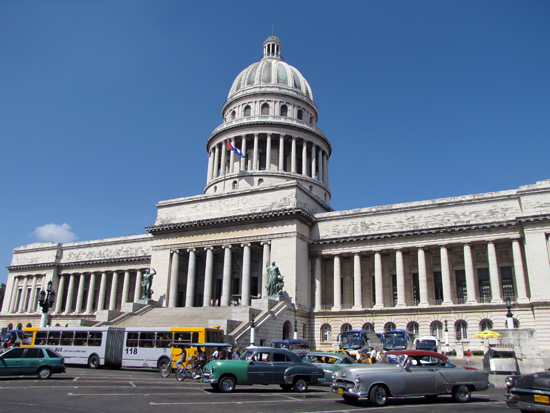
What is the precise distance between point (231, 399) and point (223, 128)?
5602 cm

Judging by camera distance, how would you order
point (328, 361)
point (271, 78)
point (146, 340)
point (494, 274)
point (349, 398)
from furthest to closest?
1. point (271, 78)
2. point (494, 274)
3. point (146, 340)
4. point (328, 361)
5. point (349, 398)

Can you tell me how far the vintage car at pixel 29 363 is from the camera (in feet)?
73.7

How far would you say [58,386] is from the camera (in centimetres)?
2011

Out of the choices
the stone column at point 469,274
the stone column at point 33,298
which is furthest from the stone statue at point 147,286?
the stone column at point 469,274

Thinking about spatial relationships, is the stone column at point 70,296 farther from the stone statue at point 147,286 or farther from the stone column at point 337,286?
the stone column at point 337,286

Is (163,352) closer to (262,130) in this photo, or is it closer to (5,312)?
(262,130)

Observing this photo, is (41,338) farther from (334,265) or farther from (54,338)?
(334,265)

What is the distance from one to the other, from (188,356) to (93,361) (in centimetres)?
827

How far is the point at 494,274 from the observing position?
44.2 m

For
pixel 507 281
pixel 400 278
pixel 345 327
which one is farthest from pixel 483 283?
pixel 345 327

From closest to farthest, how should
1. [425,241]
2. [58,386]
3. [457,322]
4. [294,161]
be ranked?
[58,386] → [457,322] → [425,241] → [294,161]

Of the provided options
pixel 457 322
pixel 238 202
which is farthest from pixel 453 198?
pixel 238 202

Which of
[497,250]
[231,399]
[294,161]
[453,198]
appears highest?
[294,161]

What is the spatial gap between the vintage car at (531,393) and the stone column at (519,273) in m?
32.6
